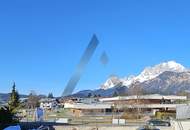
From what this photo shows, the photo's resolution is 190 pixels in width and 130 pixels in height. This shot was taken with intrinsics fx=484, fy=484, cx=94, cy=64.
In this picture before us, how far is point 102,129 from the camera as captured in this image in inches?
2370

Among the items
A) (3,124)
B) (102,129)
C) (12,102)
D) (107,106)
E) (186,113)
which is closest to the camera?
(3,124)

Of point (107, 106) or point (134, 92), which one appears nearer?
point (107, 106)

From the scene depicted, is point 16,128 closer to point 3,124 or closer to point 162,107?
point 3,124

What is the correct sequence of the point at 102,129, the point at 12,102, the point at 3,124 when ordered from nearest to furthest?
1. the point at 3,124
2. the point at 102,129
3. the point at 12,102

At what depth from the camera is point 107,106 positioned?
174625 millimetres

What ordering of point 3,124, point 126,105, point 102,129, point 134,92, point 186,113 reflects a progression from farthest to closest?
point 134,92
point 126,105
point 102,129
point 186,113
point 3,124

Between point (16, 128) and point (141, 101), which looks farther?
point (141, 101)

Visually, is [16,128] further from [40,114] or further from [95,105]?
[95,105]

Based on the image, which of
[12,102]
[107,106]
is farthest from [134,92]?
[12,102]

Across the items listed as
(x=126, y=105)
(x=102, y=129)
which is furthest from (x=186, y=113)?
(x=126, y=105)

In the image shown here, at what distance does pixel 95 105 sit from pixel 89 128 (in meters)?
116

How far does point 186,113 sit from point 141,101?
12849 centimetres

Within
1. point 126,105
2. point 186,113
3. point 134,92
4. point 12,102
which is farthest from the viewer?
point 134,92

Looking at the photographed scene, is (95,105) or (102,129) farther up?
(95,105)
